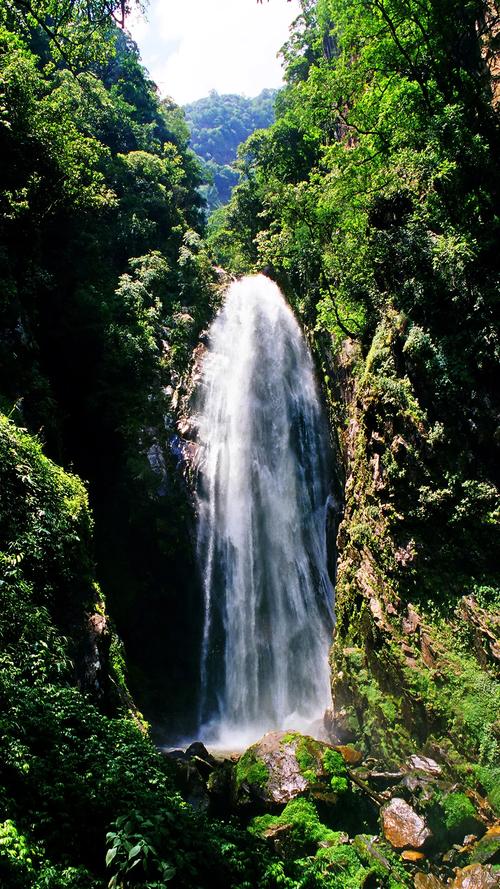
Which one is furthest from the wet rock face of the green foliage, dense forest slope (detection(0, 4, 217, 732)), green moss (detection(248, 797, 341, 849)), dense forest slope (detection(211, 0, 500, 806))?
dense forest slope (detection(0, 4, 217, 732))

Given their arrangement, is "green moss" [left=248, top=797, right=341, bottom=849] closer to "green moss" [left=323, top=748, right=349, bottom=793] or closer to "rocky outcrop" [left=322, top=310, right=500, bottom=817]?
"green moss" [left=323, top=748, right=349, bottom=793]

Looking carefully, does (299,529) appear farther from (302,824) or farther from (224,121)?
(224,121)

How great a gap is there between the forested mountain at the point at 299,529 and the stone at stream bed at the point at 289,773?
0.13ft

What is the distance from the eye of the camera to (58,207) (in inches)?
541

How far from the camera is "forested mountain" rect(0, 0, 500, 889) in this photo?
481 cm

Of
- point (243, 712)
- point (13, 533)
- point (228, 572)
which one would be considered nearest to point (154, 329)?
point (228, 572)

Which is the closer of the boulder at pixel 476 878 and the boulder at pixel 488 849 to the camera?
the boulder at pixel 476 878

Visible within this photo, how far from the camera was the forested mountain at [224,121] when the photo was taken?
88.8 m

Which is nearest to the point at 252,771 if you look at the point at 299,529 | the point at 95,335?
the point at 299,529

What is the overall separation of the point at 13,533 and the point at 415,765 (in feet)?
26.3

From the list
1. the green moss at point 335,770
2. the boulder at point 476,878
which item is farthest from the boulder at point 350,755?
the boulder at point 476,878

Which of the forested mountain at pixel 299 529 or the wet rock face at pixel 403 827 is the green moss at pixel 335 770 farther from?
the wet rock face at pixel 403 827

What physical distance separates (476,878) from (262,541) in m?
9.40

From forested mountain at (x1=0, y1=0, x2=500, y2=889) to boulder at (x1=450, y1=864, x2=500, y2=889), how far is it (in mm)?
37
